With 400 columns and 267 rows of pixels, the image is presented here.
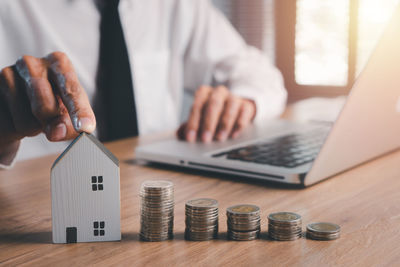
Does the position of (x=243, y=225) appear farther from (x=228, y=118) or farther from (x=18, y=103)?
(x=228, y=118)

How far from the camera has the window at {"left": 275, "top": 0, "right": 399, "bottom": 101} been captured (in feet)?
14.4

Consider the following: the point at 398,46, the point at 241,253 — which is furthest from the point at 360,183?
the point at 241,253

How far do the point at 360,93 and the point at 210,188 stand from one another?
0.30 metres

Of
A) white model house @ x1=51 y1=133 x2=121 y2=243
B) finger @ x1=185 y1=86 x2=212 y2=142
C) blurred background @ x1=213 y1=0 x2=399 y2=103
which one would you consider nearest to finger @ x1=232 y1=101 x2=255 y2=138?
finger @ x1=185 y1=86 x2=212 y2=142

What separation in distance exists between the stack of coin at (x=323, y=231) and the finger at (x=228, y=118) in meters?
0.57

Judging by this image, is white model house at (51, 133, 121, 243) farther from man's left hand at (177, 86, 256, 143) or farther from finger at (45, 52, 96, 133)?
man's left hand at (177, 86, 256, 143)

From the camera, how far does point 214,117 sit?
1214 mm

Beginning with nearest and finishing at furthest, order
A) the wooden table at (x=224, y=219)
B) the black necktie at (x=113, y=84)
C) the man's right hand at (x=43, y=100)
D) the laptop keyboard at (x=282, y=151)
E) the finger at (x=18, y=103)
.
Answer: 1. the wooden table at (x=224, y=219)
2. the man's right hand at (x=43, y=100)
3. the finger at (x=18, y=103)
4. the laptop keyboard at (x=282, y=151)
5. the black necktie at (x=113, y=84)

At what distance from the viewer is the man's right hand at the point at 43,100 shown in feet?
2.13

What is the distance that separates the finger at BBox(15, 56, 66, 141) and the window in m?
4.01

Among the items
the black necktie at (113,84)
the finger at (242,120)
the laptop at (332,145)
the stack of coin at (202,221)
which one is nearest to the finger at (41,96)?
the stack of coin at (202,221)

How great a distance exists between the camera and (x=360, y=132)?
0.83 meters

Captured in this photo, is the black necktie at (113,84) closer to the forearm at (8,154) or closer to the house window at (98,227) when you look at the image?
the forearm at (8,154)

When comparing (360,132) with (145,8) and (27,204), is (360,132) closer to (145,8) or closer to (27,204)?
(27,204)
